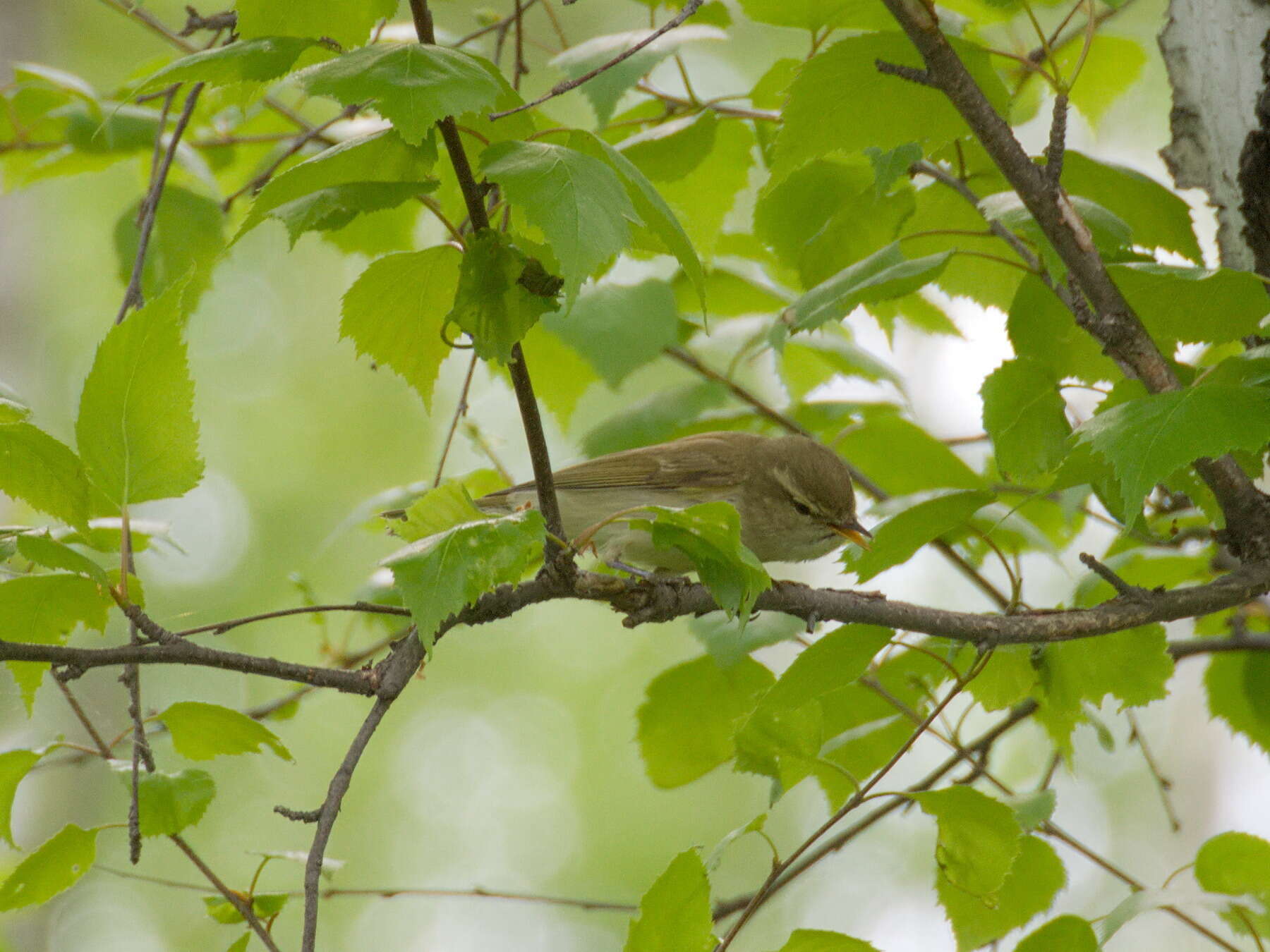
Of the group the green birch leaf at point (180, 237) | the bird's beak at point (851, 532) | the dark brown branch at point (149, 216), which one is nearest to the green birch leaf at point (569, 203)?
the dark brown branch at point (149, 216)

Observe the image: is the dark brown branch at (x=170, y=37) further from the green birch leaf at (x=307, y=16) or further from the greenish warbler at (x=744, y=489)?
the greenish warbler at (x=744, y=489)

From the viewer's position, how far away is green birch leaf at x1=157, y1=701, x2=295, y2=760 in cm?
191

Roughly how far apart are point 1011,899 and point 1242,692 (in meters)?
0.92

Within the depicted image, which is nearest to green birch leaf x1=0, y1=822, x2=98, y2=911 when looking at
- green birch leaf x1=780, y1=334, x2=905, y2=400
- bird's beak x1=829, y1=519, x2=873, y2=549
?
green birch leaf x1=780, y1=334, x2=905, y2=400

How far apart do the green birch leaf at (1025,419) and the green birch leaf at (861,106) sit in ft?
1.61

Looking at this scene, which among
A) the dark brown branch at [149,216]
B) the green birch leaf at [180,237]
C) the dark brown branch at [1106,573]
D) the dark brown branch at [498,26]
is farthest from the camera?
the green birch leaf at [180,237]

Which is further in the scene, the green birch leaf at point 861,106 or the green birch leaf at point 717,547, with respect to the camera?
the green birch leaf at point 861,106

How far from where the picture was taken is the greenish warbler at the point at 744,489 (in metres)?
4.20

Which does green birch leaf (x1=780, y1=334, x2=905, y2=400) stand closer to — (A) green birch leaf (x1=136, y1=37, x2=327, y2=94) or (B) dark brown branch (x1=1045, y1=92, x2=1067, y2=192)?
(B) dark brown branch (x1=1045, y1=92, x2=1067, y2=192)

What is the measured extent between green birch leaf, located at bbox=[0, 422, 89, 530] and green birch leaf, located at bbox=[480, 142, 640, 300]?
2.38 feet

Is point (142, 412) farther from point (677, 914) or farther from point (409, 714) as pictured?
point (409, 714)

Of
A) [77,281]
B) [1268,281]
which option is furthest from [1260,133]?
[77,281]

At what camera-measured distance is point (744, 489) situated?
442cm

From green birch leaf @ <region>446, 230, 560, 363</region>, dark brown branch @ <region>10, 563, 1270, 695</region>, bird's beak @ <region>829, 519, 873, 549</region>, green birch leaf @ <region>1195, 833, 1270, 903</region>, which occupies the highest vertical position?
green birch leaf @ <region>446, 230, 560, 363</region>
